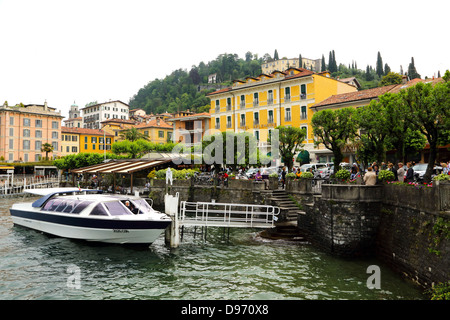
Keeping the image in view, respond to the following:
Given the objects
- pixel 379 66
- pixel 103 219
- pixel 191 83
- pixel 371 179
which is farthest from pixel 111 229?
pixel 191 83

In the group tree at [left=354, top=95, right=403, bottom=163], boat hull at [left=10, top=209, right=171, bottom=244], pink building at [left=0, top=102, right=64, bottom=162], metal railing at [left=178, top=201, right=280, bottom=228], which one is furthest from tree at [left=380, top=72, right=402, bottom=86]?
boat hull at [left=10, top=209, right=171, bottom=244]

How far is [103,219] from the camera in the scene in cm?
1655

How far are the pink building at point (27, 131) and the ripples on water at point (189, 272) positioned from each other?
58.0 metres

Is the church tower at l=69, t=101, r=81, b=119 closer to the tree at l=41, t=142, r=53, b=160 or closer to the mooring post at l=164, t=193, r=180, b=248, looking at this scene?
the tree at l=41, t=142, r=53, b=160

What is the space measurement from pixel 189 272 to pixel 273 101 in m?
37.4

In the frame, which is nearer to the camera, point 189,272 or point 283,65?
point 189,272

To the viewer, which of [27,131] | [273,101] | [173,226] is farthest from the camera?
[27,131]

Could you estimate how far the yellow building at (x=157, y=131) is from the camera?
8366 centimetres

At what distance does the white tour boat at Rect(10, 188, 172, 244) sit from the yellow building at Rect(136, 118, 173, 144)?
2520 inches

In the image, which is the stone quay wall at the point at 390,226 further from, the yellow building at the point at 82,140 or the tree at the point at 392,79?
the yellow building at the point at 82,140

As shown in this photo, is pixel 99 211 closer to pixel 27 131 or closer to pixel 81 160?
pixel 81 160

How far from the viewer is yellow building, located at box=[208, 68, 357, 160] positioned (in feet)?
145

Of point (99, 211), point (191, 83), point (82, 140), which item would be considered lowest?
point (99, 211)

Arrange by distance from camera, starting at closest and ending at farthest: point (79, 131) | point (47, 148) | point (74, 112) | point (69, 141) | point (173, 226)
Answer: point (173, 226) < point (47, 148) < point (69, 141) < point (79, 131) < point (74, 112)
